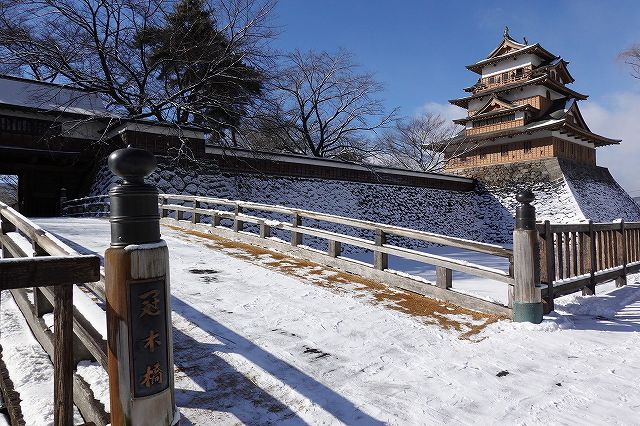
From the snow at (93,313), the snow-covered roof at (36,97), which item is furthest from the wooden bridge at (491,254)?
the snow-covered roof at (36,97)

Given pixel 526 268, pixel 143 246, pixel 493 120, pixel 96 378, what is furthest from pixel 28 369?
pixel 493 120

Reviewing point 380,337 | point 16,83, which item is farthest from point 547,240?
point 16,83

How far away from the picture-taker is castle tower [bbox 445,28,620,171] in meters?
25.8

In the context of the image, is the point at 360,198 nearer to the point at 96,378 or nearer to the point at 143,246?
the point at 96,378

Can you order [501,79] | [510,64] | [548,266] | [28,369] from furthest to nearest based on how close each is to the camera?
[501,79]
[510,64]
[548,266]
[28,369]

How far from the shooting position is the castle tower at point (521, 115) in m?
25.8

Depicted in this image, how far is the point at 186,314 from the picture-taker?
4000mm

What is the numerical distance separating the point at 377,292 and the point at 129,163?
4.26 meters

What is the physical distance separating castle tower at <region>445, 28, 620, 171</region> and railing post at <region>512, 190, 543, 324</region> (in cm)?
2381

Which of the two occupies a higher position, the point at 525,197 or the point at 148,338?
the point at 525,197

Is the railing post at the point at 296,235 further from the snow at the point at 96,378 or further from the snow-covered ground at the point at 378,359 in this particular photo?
the snow at the point at 96,378

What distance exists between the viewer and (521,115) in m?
26.8

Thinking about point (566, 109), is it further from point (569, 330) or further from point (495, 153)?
point (569, 330)

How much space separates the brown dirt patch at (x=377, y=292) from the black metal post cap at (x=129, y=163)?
3.40m
